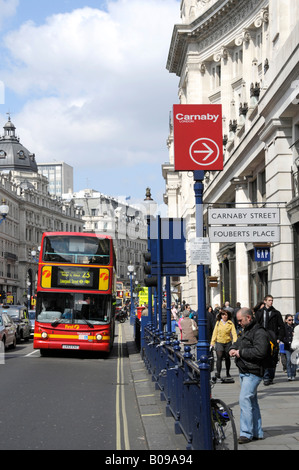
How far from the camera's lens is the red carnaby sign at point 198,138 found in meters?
8.59

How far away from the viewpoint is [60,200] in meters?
139

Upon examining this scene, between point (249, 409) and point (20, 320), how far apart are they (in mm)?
27159

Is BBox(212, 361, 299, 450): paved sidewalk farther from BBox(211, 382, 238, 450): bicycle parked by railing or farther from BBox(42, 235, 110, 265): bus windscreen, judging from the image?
BBox(42, 235, 110, 265): bus windscreen

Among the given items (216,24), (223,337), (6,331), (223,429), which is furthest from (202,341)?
(216,24)

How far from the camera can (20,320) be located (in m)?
34.5

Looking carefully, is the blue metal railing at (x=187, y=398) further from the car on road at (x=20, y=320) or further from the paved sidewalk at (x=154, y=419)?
the car on road at (x=20, y=320)

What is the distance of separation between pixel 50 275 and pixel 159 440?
14458mm

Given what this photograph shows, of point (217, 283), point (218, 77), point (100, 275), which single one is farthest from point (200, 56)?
point (100, 275)

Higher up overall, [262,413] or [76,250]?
[76,250]

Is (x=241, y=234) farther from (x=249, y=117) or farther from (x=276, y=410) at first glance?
(x=249, y=117)

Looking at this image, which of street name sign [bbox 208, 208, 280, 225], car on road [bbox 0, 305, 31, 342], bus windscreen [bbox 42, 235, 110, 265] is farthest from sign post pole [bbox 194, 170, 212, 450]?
car on road [bbox 0, 305, 31, 342]

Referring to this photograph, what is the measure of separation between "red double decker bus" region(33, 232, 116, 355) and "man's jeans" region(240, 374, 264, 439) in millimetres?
14245

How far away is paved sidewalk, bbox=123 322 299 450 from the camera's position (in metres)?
8.36

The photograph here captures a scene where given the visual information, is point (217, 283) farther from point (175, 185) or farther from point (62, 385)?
point (175, 185)
